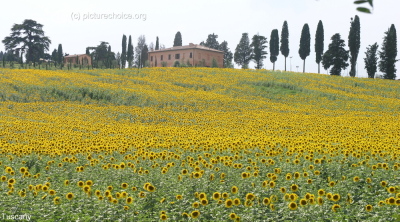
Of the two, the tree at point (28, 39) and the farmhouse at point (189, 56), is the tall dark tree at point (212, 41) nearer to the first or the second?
the farmhouse at point (189, 56)

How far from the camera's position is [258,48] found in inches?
3408

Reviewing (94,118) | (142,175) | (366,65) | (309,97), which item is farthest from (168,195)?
(366,65)

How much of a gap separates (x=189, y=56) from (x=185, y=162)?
7176 centimetres

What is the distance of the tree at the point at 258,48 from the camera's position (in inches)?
3403

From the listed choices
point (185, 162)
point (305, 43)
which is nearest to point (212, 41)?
point (305, 43)

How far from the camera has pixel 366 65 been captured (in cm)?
6812

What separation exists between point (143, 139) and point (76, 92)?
16756 mm

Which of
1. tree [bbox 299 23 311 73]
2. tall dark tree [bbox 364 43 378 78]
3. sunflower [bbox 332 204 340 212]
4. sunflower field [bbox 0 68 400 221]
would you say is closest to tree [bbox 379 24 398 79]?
tall dark tree [bbox 364 43 378 78]

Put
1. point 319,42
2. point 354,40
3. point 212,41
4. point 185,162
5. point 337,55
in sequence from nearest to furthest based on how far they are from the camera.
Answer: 1. point 185,162
2. point 354,40
3. point 337,55
4. point 319,42
5. point 212,41

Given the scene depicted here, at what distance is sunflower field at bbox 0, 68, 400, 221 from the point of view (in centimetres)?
606

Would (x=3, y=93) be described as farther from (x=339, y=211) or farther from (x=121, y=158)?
(x=339, y=211)

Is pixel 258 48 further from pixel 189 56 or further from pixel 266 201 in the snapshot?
pixel 266 201

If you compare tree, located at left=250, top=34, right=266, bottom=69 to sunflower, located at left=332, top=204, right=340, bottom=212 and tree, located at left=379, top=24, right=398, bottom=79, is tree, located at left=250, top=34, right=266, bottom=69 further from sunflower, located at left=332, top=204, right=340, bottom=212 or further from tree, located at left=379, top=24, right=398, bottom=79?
sunflower, located at left=332, top=204, right=340, bottom=212

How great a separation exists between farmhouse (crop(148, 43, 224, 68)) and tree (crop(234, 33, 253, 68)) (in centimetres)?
1181
